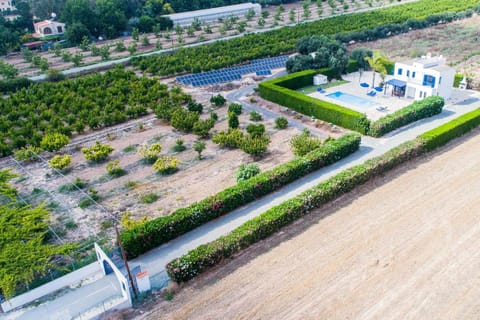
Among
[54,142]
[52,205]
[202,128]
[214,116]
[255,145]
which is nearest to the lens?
[52,205]

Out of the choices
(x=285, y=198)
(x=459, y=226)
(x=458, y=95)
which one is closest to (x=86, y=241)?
(x=285, y=198)

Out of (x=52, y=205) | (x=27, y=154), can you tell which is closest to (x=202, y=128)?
Answer: (x=52, y=205)

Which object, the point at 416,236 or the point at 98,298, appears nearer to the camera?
the point at 98,298

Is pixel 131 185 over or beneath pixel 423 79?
beneath

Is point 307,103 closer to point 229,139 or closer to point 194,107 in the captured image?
point 229,139

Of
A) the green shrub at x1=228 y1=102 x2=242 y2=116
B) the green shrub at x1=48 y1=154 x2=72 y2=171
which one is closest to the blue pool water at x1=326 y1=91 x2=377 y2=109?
the green shrub at x1=228 y1=102 x2=242 y2=116

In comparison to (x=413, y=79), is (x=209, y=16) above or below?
above

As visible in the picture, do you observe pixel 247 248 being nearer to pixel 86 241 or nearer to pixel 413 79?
pixel 86 241
